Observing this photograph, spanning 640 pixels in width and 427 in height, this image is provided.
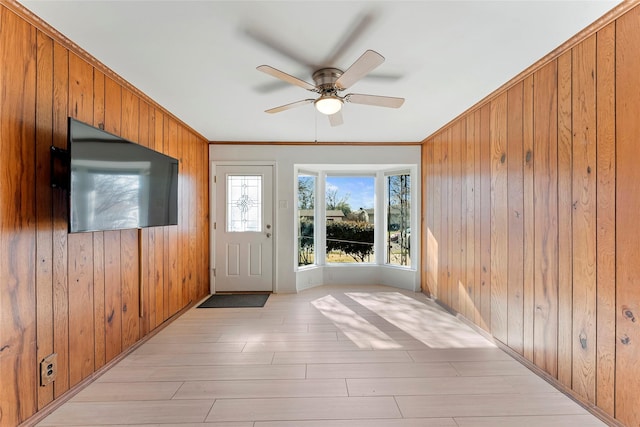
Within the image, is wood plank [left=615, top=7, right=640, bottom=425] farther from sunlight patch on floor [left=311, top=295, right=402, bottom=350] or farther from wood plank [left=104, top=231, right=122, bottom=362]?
wood plank [left=104, top=231, right=122, bottom=362]

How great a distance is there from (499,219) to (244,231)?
323cm

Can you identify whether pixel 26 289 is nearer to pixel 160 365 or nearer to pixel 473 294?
pixel 160 365

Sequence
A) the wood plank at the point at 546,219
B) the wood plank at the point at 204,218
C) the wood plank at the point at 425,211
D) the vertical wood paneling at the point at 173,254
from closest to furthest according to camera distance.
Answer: the wood plank at the point at 546,219 → the vertical wood paneling at the point at 173,254 → the wood plank at the point at 204,218 → the wood plank at the point at 425,211

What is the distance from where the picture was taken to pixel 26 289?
1523mm

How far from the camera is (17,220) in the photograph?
148 centimetres

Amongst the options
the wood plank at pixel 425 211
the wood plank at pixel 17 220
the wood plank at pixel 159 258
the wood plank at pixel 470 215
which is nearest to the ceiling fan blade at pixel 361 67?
the wood plank at pixel 470 215

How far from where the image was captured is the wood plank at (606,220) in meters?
1.54

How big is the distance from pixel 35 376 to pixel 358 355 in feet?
6.76

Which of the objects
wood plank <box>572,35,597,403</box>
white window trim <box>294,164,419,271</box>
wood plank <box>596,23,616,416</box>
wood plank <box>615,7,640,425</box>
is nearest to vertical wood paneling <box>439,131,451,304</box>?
white window trim <box>294,164,419,271</box>

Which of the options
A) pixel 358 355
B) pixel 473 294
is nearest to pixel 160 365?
pixel 358 355

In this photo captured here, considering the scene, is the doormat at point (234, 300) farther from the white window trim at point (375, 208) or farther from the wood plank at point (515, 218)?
the wood plank at point (515, 218)

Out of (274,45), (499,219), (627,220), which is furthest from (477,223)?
(274,45)

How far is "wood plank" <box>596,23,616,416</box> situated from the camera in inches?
60.6

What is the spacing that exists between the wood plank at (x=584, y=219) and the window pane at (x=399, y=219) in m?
2.65
